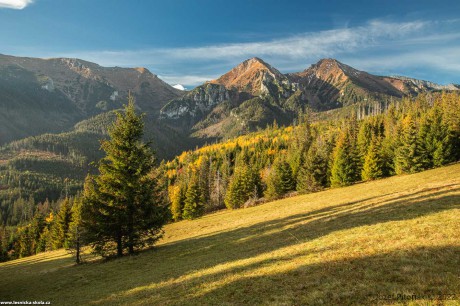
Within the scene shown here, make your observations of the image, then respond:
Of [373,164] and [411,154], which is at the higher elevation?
[411,154]

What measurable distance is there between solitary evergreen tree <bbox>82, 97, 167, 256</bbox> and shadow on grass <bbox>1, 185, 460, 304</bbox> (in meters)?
2.96

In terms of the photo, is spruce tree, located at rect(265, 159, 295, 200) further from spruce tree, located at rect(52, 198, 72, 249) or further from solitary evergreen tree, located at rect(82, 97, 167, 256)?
spruce tree, located at rect(52, 198, 72, 249)

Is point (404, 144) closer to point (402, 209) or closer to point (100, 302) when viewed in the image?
point (402, 209)

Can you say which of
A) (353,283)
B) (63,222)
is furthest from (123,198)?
(63,222)

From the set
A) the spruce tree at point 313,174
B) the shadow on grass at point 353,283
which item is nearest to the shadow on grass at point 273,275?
the shadow on grass at point 353,283

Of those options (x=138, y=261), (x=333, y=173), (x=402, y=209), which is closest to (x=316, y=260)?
(x=402, y=209)

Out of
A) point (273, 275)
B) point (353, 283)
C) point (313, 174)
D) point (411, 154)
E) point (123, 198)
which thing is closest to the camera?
point (353, 283)

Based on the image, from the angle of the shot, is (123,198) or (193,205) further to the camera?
(193,205)

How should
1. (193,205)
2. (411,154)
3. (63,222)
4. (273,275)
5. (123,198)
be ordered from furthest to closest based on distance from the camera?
(193,205), (63,222), (411,154), (123,198), (273,275)

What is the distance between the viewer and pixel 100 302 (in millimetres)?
15078

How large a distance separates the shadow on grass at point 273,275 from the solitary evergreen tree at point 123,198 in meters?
2.96

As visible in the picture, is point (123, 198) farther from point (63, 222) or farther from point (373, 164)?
point (373, 164)

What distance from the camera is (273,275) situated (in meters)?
13.1

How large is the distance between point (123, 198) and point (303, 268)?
21514mm
